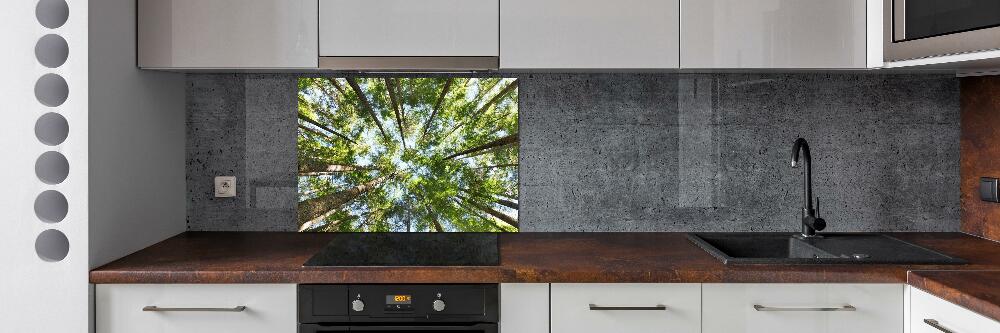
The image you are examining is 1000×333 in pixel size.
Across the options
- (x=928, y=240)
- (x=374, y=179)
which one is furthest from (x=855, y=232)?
Result: (x=374, y=179)

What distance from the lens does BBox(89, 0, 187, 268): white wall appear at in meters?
1.93

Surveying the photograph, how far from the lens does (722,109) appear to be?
2.54 m

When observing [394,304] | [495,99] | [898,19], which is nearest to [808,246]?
[898,19]

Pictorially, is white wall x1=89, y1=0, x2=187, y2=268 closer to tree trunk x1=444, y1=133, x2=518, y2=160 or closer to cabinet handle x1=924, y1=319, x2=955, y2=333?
tree trunk x1=444, y1=133, x2=518, y2=160

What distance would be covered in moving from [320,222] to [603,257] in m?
1.06

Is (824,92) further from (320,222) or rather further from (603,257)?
(320,222)

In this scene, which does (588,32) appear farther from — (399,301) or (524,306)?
(399,301)

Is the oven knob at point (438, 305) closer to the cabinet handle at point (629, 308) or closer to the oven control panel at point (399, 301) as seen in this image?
the oven control panel at point (399, 301)

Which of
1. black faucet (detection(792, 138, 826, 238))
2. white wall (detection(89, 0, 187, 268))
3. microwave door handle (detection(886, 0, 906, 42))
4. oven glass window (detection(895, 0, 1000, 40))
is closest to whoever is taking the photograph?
oven glass window (detection(895, 0, 1000, 40))

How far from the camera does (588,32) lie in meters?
2.16

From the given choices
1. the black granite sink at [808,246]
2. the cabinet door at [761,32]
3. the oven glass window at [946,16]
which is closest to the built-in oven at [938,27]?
the oven glass window at [946,16]

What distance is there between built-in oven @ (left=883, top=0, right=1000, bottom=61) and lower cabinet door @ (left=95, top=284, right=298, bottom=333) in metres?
1.81

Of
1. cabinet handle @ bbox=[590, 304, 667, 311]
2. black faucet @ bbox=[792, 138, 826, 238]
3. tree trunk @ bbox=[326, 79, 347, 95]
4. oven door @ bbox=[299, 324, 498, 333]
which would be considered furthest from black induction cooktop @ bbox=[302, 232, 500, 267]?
black faucet @ bbox=[792, 138, 826, 238]

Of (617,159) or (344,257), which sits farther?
(617,159)
